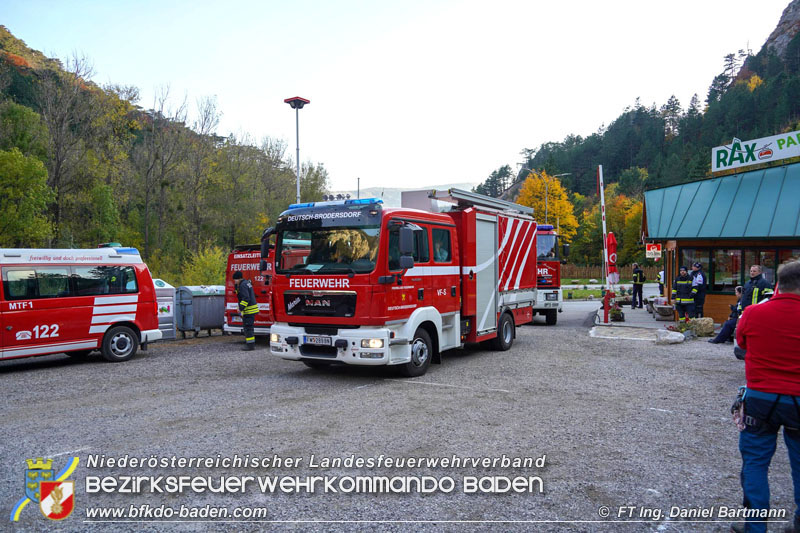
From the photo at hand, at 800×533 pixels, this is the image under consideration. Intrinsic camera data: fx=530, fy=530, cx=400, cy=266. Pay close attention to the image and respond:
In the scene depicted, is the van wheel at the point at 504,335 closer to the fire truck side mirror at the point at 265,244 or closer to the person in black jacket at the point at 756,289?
the person in black jacket at the point at 756,289

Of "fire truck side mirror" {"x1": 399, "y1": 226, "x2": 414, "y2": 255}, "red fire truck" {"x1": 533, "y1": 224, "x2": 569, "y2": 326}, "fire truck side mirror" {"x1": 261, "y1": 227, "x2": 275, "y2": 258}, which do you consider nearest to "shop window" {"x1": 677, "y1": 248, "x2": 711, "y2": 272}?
"red fire truck" {"x1": 533, "y1": 224, "x2": 569, "y2": 326}

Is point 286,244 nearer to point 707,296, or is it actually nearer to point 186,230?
point 707,296

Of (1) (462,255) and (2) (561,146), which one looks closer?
(1) (462,255)

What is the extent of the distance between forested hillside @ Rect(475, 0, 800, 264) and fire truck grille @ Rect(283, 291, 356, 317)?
41319mm

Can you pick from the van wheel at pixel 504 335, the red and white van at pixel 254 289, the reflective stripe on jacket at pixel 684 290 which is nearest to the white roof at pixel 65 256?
the red and white van at pixel 254 289

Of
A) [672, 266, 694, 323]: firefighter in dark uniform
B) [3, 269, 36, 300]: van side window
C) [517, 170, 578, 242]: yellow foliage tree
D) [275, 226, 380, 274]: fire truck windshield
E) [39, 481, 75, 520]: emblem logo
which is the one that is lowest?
[39, 481, 75, 520]: emblem logo

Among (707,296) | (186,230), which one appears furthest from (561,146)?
(707,296)

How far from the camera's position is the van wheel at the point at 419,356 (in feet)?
28.9

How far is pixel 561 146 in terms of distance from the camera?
14825 centimetres

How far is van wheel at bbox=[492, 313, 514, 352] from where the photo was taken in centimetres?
1177

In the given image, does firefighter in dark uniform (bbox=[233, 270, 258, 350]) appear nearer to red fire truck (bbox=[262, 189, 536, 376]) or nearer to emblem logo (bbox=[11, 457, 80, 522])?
red fire truck (bbox=[262, 189, 536, 376])

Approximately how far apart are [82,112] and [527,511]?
3212 centimetres

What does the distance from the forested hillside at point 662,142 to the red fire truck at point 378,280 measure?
38850 millimetres

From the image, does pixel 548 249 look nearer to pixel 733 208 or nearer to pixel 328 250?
pixel 733 208
